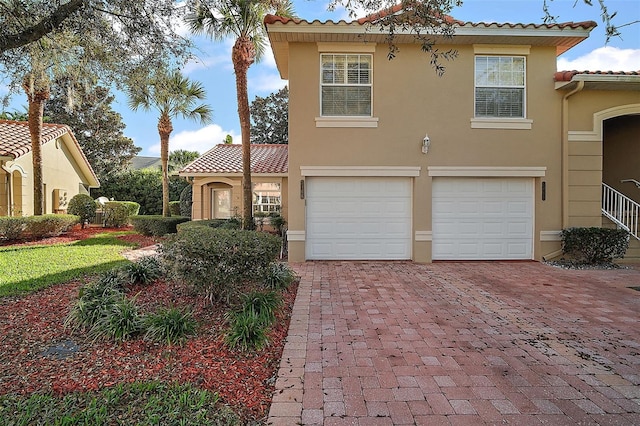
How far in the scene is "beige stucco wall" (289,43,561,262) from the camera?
29.8 ft

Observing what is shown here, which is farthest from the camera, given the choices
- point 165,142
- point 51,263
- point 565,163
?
point 165,142

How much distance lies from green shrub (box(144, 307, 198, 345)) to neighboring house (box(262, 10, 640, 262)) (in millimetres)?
5191

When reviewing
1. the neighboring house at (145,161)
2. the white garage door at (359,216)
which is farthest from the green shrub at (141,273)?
the neighboring house at (145,161)

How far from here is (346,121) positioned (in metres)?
9.07

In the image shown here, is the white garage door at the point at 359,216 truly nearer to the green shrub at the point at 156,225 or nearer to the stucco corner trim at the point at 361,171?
the stucco corner trim at the point at 361,171

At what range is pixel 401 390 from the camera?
10.1 ft

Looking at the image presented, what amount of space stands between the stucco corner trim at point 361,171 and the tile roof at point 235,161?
4770 mm

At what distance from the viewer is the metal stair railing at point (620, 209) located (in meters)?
9.44

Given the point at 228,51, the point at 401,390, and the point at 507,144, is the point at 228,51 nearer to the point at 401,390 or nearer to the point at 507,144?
the point at 507,144

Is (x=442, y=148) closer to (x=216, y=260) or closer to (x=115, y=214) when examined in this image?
(x=216, y=260)

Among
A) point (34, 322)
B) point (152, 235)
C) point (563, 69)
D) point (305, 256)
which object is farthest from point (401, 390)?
point (152, 235)

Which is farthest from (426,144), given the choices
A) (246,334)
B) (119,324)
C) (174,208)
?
(174,208)

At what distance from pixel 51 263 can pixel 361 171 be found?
7926 mm

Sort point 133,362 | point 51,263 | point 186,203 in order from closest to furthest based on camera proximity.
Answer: point 133,362
point 51,263
point 186,203
